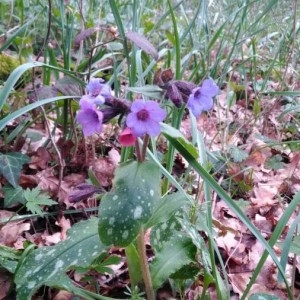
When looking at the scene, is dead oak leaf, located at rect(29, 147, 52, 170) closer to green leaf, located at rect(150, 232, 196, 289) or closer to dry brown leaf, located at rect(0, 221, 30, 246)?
dry brown leaf, located at rect(0, 221, 30, 246)

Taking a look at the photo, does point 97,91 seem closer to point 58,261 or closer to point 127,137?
point 127,137

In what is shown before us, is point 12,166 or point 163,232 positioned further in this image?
point 12,166

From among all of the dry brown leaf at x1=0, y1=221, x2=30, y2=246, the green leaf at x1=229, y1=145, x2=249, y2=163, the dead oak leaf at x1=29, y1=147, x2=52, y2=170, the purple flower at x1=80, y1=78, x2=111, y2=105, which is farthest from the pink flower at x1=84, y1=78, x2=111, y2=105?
the green leaf at x1=229, y1=145, x2=249, y2=163

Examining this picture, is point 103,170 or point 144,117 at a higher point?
point 144,117

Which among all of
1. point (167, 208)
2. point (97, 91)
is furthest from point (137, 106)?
point (167, 208)

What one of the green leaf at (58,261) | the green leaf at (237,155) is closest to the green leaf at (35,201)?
the green leaf at (58,261)

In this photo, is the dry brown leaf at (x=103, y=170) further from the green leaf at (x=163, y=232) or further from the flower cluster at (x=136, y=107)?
the flower cluster at (x=136, y=107)
